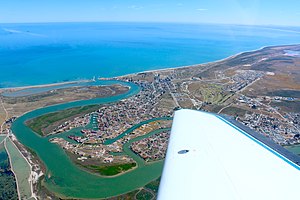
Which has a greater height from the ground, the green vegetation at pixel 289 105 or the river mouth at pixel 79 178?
the green vegetation at pixel 289 105

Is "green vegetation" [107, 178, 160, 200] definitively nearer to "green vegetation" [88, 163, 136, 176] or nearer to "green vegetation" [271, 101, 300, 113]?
"green vegetation" [88, 163, 136, 176]

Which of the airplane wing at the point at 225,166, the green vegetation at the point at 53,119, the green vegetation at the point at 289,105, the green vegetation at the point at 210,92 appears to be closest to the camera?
the airplane wing at the point at 225,166

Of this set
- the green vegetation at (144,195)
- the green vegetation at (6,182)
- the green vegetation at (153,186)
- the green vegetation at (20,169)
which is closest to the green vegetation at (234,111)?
the green vegetation at (153,186)

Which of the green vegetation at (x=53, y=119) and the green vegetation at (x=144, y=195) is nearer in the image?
the green vegetation at (x=144, y=195)

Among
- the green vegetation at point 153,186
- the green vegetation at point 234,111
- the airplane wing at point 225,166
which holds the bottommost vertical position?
the green vegetation at point 153,186

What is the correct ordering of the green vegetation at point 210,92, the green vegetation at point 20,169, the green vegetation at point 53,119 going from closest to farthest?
A: 1. the green vegetation at point 20,169
2. the green vegetation at point 53,119
3. the green vegetation at point 210,92

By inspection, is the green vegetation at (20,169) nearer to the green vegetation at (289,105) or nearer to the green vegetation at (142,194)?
the green vegetation at (142,194)

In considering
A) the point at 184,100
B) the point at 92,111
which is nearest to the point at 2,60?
the point at 92,111

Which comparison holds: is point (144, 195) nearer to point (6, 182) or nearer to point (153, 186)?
point (153, 186)

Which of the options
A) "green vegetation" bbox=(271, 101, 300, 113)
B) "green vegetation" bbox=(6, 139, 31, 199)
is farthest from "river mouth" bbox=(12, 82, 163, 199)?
"green vegetation" bbox=(271, 101, 300, 113)
